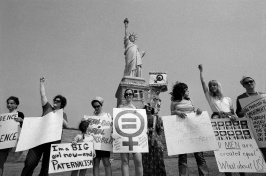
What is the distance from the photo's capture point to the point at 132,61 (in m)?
21.9

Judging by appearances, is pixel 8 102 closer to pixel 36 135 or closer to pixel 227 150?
pixel 36 135

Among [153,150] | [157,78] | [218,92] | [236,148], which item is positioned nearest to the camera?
[236,148]

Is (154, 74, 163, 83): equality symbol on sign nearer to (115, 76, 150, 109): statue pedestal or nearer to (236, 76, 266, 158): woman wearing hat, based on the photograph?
(115, 76, 150, 109): statue pedestal

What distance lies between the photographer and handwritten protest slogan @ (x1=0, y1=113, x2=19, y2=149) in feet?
14.7

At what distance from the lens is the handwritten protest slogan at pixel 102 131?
4.57 meters

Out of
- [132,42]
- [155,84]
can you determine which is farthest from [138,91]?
[132,42]

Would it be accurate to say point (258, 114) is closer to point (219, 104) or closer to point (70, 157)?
point (219, 104)

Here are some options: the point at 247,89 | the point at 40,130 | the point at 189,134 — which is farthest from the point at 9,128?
the point at 247,89

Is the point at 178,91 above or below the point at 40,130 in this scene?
above

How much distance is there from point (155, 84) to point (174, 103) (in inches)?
806

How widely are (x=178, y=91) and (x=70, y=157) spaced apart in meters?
2.78

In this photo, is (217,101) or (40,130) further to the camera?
(217,101)

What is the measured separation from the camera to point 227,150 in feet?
13.9

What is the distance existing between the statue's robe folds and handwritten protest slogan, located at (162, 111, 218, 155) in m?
17.3
